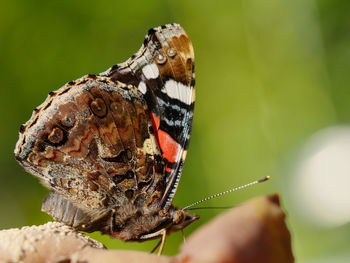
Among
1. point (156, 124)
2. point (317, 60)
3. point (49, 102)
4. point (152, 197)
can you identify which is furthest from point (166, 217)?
point (317, 60)

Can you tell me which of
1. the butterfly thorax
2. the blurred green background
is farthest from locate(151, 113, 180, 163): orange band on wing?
the blurred green background

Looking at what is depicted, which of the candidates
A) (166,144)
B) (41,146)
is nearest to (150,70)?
(166,144)

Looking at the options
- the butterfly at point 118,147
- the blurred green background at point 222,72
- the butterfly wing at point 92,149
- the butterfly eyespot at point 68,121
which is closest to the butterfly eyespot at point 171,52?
the butterfly at point 118,147

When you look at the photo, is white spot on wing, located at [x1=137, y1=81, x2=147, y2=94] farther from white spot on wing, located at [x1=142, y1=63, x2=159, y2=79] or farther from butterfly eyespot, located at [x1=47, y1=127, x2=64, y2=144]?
butterfly eyespot, located at [x1=47, y1=127, x2=64, y2=144]

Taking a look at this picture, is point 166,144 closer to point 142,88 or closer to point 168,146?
point 168,146

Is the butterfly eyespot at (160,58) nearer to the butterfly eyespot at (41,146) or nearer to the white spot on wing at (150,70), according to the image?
the white spot on wing at (150,70)

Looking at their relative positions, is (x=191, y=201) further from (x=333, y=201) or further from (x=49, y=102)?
(x=49, y=102)
